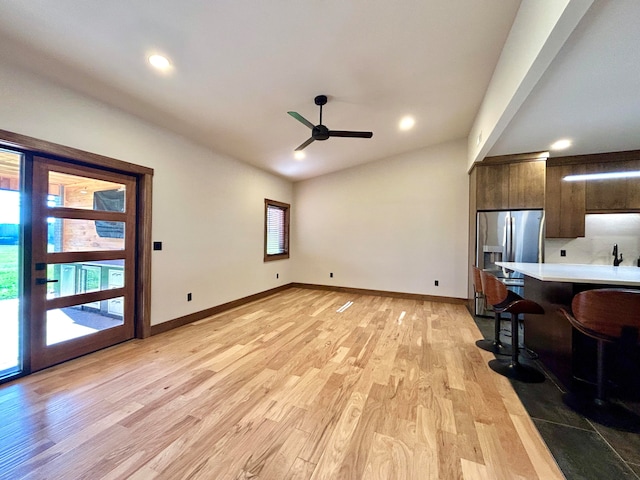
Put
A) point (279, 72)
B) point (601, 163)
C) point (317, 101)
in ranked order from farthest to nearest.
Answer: point (601, 163)
point (317, 101)
point (279, 72)

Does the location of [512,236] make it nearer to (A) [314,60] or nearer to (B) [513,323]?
(B) [513,323]

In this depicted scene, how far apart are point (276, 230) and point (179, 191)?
8.91 feet

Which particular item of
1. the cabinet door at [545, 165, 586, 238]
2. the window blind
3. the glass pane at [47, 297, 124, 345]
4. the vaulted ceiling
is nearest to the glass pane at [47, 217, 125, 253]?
the glass pane at [47, 297, 124, 345]

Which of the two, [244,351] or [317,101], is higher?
[317,101]

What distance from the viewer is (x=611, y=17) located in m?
1.57

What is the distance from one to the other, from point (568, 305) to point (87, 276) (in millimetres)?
4762

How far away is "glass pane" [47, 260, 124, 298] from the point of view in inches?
100.0


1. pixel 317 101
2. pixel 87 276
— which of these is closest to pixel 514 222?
pixel 317 101

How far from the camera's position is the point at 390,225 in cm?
553

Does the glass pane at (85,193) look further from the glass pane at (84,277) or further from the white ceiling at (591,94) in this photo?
the white ceiling at (591,94)

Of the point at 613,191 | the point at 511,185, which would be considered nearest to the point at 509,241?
the point at 511,185

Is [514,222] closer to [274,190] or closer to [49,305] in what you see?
[274,190]

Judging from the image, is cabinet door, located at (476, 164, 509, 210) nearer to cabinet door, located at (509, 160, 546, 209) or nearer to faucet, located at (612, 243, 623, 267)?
cabinet door, located at (509, 160, 546, 209)

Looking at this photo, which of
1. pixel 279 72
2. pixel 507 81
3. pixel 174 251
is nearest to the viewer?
pixel 507 81
